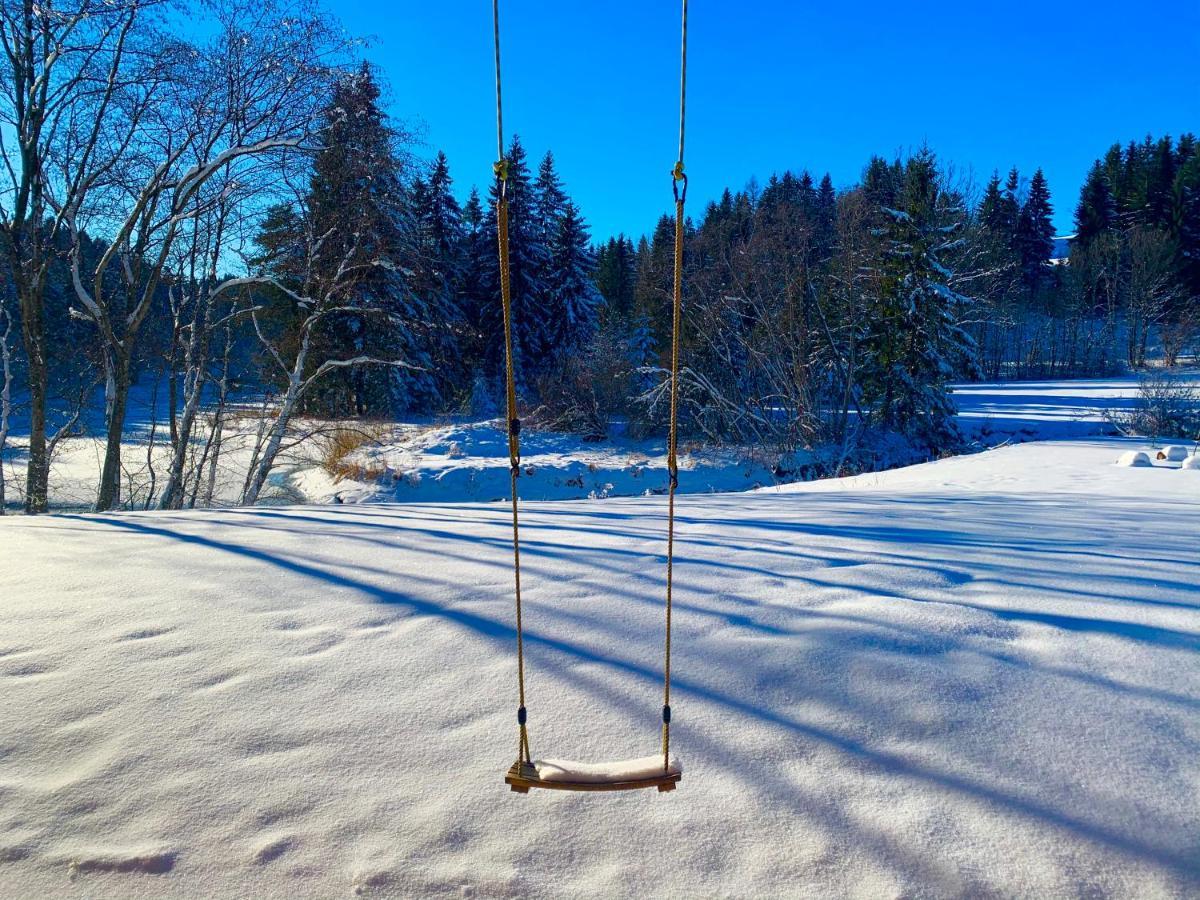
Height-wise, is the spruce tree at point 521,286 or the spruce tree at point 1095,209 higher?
the spruce tree at point 1095,209

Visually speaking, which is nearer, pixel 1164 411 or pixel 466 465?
pixel 466 465

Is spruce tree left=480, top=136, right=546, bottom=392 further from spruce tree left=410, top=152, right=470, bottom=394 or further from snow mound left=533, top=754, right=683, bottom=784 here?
snow mound left=533, top=754, right=683, bottom=784

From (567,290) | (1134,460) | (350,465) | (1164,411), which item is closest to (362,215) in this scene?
(350,465)

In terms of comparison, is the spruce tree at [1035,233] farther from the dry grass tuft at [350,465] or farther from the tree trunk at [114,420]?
the tree trunk at [114,420]

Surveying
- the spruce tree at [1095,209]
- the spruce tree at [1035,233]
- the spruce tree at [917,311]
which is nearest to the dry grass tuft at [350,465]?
the spruce tree at [917,311]

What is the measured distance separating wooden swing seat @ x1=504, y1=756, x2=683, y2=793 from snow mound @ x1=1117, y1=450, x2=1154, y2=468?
39.7 feet

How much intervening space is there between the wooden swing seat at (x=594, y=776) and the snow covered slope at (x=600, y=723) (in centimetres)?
13

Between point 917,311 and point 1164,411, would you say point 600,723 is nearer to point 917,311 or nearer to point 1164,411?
point 1164,411

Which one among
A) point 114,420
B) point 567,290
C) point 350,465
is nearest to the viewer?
point 114,420

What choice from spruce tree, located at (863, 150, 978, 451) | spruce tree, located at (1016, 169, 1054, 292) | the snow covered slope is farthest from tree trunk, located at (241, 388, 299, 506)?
A: spruce tree, located at (1016, 169, 1054, 292)

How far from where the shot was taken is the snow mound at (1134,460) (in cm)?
1066

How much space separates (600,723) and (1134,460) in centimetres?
1239

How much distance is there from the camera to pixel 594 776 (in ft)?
5.60

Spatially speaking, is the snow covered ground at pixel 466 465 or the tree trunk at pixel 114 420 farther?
the snow covered ground at pixel 466 465
